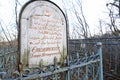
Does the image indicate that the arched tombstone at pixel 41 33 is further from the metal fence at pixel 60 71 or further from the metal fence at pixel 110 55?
the metal fence at pixel 110 55

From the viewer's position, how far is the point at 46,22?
286 centimetres

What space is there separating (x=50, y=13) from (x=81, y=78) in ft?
5.33

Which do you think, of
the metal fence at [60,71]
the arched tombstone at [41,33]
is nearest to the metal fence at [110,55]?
the metal fence at [60,71]

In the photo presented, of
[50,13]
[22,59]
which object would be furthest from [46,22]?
[22,59]

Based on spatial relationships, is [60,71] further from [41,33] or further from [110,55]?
[110,55]

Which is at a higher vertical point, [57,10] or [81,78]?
[57,10]

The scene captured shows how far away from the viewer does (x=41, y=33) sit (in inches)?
110

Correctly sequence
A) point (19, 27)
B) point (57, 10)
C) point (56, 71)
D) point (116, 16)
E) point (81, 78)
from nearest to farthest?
point (19, 27), point (56, 71), point (57, 10), point (81, 78), point (116, 16)

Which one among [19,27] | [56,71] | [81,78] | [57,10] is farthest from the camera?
[81,78]

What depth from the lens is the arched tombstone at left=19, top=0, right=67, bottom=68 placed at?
2607 mm

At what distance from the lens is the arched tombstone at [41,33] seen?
261cm

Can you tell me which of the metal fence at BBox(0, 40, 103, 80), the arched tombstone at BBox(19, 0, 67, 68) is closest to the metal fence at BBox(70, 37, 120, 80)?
the metal fence at BBox(0, 40, 103, 80)

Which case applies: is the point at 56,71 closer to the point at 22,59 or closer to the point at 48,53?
the point at 48,53

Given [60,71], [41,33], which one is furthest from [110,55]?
[41,33]
